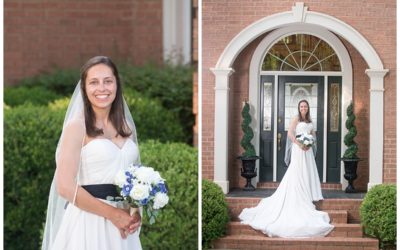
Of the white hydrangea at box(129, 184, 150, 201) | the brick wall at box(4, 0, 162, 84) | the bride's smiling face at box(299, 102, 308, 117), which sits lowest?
the white hydrangea at box(129, 184, 150, 201)

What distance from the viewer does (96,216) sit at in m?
3.91

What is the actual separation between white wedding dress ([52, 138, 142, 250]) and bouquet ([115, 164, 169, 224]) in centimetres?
6

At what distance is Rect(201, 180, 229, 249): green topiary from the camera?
418 cm

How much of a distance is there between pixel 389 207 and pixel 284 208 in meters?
0.43

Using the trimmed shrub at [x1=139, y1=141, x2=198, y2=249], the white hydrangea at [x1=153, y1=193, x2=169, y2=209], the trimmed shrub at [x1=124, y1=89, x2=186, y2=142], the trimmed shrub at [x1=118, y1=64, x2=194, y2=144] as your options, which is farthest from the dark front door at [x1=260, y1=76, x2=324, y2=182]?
the trimmed shrub at [x1=118, y1=64, x2=194, y2=144]

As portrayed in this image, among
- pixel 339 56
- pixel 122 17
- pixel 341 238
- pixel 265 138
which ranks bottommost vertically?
pixel 341 238

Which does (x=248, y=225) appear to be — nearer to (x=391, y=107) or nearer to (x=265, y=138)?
(x=265, y=138)

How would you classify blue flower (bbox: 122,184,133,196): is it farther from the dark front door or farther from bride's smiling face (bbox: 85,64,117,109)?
the dark front door

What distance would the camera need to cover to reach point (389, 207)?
416 cm

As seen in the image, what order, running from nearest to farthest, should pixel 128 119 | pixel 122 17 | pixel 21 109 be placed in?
pixel 128 119
pixel 21 109
pixel 122 17

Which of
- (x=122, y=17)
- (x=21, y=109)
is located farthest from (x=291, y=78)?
(x=122, y=17)

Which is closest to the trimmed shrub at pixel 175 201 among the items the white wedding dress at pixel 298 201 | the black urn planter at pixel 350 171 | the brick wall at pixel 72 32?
the white wedding dress at pixel 298 201

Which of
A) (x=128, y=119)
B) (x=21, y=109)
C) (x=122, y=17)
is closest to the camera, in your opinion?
(x=128, y=119)

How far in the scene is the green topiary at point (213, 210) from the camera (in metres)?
4.18
